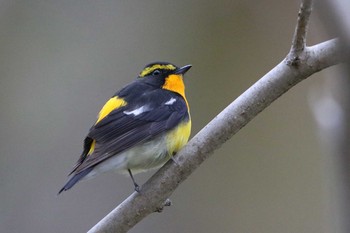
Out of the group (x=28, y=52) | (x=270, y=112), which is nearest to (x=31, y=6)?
(x=28, y=52)

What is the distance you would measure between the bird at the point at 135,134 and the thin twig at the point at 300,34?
0.89m

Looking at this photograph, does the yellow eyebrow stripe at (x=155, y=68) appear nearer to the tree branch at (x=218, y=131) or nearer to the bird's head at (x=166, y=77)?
the bird's head at (x=166, y=77)

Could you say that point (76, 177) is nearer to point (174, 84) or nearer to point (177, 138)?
point (177, 138)

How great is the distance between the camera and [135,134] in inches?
125

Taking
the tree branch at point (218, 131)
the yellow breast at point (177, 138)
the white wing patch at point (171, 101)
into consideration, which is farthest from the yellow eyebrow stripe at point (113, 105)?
the tree branch at point (218, 131)

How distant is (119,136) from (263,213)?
8.63ft

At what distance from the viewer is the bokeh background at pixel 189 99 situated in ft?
16.6

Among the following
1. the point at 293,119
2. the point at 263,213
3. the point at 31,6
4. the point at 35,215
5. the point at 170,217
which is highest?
the point at 31,6

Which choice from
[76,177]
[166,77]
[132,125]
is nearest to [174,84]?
[166,77]

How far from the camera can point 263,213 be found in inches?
Result: 213

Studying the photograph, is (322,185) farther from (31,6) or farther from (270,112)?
(31,6)

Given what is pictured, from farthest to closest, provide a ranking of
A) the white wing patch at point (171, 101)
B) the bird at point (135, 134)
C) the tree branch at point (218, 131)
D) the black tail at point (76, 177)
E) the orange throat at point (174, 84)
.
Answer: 1. the orange throat at point (174, 84)
2. the white wing patch at point (171, 101)
3. the bird at point (135, 134)
4. the black tail at point (76, 177)
5. the tree branch at point (218, 131)

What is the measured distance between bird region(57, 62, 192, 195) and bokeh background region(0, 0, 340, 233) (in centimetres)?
162

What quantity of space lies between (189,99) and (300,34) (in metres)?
3.36
